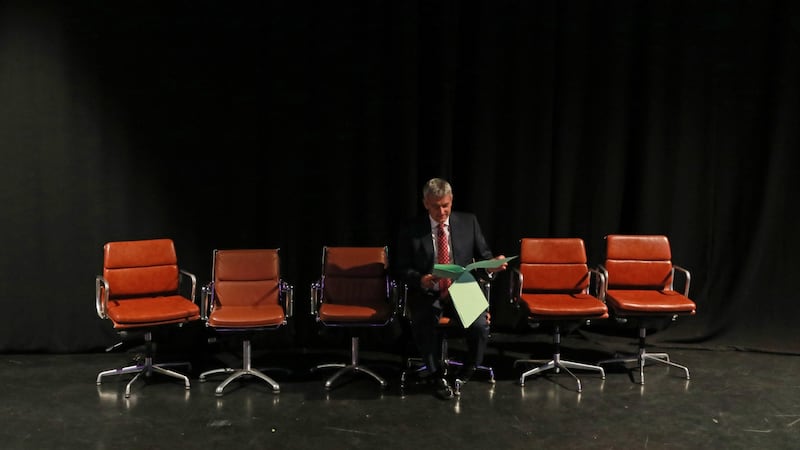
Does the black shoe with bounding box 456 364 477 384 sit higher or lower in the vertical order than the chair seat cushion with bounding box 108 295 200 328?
lower

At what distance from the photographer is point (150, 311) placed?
4758 millimetres

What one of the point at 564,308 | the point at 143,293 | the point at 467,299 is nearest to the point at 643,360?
the point at 564,308

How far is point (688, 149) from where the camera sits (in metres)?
5.96

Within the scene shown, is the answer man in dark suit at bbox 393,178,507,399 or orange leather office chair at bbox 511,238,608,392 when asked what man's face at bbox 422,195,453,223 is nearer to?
man in dark suit at bbox 393,178,507,399


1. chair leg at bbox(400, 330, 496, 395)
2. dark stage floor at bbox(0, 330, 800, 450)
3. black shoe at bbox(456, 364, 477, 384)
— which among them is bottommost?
dark stage floor at bbox(0, 330, 800, 450)

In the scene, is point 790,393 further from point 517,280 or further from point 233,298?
point 233,298

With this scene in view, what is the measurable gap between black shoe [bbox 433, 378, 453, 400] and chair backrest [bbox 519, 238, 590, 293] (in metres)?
1.01

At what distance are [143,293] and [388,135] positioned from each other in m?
2.22

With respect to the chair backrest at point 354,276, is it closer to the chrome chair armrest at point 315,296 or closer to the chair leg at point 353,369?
the chrome chair armrest at point 315,296

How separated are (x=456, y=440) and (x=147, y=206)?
10.4 feet

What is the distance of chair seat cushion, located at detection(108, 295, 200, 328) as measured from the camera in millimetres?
4617

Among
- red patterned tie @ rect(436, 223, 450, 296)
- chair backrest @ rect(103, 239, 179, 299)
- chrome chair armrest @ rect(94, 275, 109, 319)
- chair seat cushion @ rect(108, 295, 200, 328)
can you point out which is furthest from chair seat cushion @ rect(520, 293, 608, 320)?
chrome chair armrest @ rect(94, 275, 109, 319)

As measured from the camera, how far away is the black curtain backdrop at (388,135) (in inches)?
218

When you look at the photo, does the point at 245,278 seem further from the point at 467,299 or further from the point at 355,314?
the point at 467,299
